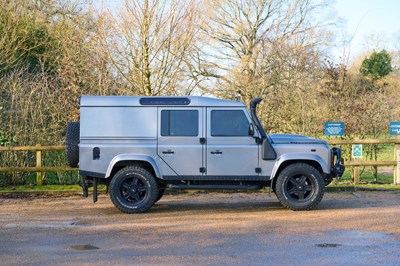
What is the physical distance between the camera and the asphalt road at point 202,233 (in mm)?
7633

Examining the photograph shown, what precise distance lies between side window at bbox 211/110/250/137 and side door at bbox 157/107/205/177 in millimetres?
249

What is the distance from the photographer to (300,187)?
11.9 m

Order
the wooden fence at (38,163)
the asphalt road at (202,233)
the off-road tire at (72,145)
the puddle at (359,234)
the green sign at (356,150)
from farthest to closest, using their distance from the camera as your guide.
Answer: the green sign at (356,150)
the wooden fence at (38,163)
the off-road tire at (72,145)
the puddle at (359,234)
the asphalt road at (202,233)

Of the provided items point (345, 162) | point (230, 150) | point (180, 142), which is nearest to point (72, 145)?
point (180, 142)

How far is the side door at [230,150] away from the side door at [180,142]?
174mm

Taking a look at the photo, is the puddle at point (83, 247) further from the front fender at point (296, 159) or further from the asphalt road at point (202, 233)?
the front fender at point (296, 159)

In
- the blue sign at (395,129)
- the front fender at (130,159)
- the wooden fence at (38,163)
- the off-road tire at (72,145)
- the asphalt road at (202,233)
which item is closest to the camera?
the asphalt road at (202,233)

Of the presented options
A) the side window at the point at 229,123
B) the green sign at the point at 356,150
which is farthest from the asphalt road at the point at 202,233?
the green sign at the point at 356,150

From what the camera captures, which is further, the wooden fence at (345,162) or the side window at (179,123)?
the wooden fence at (345,162)

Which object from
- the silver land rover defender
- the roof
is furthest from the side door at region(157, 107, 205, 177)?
the roof

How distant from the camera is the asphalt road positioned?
7.63 metres

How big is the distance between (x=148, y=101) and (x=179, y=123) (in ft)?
2.36

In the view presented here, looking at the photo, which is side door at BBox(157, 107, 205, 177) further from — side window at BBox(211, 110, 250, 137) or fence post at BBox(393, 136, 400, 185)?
fence post at BBox(393, 136, 400, 185)

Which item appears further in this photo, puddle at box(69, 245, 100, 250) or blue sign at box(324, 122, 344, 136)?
blue sign at box(324, 122, 344, 136)
